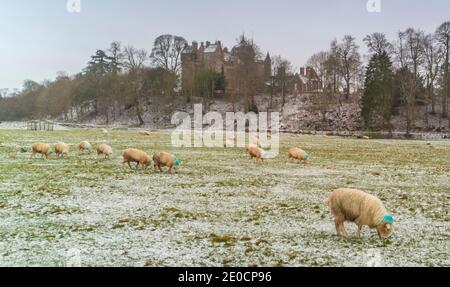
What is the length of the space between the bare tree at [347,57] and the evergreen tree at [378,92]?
34.7ft

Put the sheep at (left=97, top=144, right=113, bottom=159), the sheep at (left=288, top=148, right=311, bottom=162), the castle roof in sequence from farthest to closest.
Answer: the castle roof < the sheep at (left=288, top=148, right=311, bottom=162) < the sheep at (left=97, top=144, right=113, bottom=159)

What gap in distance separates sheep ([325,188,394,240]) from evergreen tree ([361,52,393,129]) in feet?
203

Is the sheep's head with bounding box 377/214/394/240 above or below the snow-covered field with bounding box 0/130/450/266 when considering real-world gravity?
above

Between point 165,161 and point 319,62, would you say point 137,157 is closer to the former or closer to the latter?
point 165,161

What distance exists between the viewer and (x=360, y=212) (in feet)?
29.5

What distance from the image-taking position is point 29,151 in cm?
2795

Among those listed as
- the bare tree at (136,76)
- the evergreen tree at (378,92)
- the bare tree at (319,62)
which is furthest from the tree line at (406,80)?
the bare tree at (136,76)

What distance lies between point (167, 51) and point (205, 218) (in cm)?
10393

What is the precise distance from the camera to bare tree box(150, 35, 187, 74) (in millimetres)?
107688

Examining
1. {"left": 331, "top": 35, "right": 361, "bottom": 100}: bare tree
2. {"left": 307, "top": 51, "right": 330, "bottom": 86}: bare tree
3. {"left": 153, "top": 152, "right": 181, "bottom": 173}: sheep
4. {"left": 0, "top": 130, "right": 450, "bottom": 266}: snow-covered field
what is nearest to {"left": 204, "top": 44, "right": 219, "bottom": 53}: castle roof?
{"left": 307, "top": 51, "right": 330, "bottom": 86}: bare tree

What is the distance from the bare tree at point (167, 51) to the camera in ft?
353

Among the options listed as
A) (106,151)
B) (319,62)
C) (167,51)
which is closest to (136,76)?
(167,51)

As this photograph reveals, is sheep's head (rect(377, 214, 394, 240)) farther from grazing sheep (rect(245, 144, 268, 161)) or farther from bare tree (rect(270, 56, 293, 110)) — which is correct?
bare tree (rect(270, 56, 293, 110))
